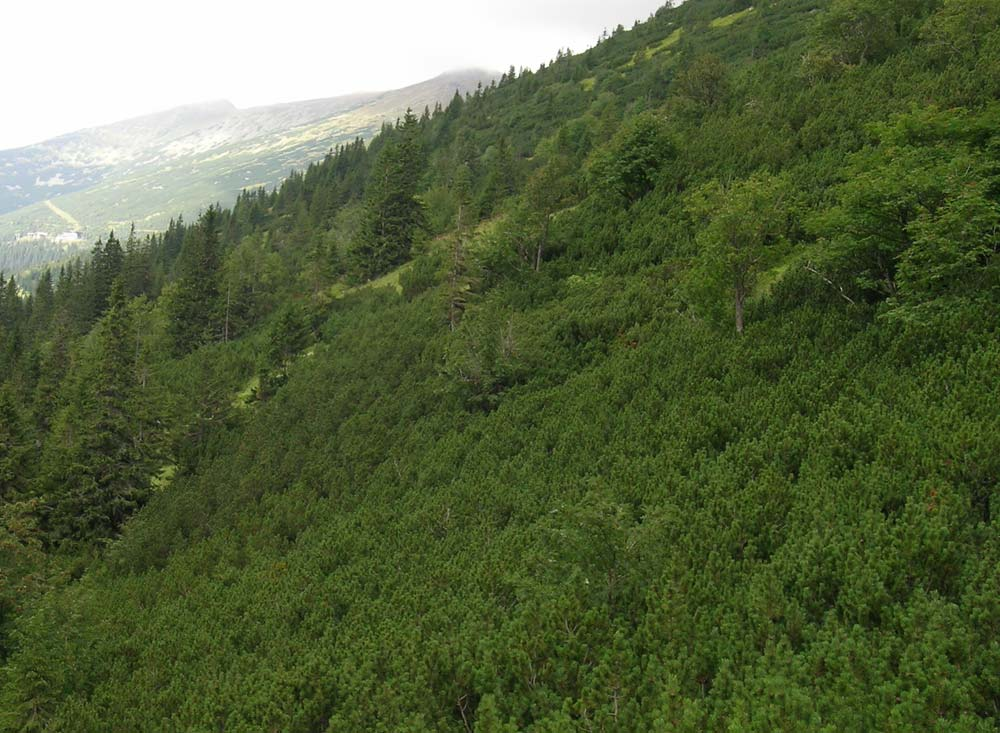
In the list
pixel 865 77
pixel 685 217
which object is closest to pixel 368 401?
pixel 685 217

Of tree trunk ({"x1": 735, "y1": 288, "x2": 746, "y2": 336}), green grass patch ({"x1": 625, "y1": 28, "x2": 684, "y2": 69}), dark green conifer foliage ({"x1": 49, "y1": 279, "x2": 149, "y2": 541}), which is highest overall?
green grass patch ({"x1": 625, "y1": 28, "x2": 684, "y2": 69})

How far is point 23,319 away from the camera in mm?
70188

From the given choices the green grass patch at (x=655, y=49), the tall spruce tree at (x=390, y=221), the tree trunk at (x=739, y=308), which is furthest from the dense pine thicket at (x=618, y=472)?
the green grass patch at (x=655, y=49)

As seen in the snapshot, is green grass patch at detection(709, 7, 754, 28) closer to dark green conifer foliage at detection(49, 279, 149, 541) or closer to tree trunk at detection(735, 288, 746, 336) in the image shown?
tree trunk at detection(735, 288, 746, 336)

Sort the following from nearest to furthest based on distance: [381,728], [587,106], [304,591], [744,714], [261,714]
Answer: [744,714], [381,728], [261,714], [304,591], [587,106]

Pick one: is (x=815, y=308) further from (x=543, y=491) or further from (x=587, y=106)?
(x=587, y=106)

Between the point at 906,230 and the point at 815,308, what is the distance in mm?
2564

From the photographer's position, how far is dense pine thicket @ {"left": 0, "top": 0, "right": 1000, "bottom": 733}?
6656 mm

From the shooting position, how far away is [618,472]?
11.5m

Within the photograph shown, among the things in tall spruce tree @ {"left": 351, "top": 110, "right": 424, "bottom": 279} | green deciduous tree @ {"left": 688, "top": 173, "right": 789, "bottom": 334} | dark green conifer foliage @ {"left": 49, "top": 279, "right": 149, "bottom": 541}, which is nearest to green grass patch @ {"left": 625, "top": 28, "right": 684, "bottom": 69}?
tall spruce tree @ {"left": 351, "top": 110, "right": 424, "bottom": 279}

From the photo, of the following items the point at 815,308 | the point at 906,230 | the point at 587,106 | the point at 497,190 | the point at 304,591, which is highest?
the point at 587,106

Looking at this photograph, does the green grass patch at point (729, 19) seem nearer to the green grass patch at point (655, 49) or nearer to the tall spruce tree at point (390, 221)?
the green grass patch at point (655, 49)

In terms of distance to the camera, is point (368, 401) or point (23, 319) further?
point (23, 319)

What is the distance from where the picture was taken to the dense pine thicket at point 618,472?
666 cm
